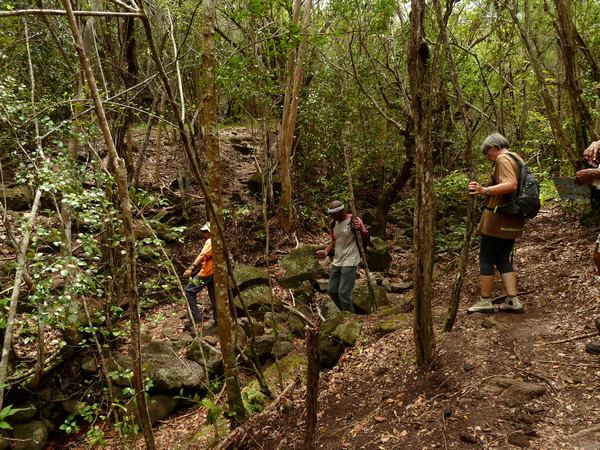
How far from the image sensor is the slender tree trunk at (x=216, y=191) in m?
3.68

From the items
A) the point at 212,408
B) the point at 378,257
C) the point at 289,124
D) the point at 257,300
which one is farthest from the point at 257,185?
the point at 212,408

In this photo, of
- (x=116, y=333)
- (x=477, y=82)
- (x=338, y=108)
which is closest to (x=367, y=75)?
(x=338, y=108)

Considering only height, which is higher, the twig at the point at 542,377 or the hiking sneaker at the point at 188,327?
the twig at the point at 542,377

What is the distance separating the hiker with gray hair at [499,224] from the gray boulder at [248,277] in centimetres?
531

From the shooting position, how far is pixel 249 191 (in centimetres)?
1500

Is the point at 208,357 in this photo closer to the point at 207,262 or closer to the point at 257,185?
the point at 207,262

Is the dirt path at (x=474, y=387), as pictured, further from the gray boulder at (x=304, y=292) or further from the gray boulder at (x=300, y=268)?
the gray boulder at (x=300, y=268)

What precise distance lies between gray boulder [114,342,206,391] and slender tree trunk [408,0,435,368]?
3842 millimetres

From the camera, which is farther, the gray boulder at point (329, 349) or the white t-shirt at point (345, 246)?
the white t-shirt at point (345, 246)

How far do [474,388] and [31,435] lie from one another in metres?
6.01

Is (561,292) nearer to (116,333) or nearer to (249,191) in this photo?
(116,333)

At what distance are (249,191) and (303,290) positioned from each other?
6556 millimetres

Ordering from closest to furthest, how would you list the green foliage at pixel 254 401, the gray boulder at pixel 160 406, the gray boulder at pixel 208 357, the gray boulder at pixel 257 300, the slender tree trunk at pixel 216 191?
the slender tree trunk at pixel 216 191, the green foliage at pixel 254 401, the gray boulder at pixel 160 406, the gray boulder at pixel 208 357, the gray boulder at pixel 257 300

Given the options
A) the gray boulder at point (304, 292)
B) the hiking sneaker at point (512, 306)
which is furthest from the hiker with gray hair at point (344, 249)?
the hiking sneaker at point (512, 306)
